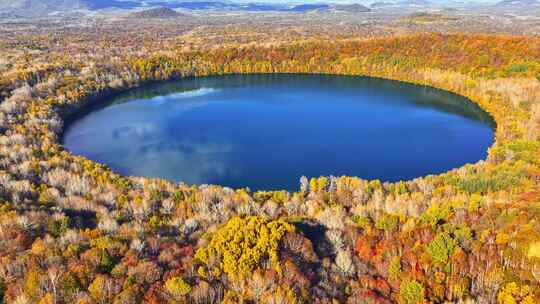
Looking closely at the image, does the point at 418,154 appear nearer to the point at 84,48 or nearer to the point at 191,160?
the point at 191,160

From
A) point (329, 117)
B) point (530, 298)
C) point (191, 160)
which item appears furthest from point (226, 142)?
point (530, 298)

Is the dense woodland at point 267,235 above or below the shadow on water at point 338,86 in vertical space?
below

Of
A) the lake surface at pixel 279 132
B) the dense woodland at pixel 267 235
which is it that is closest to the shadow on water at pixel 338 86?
the lake surface at pixel 279 132

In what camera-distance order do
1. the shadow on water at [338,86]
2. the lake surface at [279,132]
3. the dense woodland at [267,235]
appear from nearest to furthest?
the dense woodland at [267,235], the lake surface at [279,132], the shadow on water at [338,86]

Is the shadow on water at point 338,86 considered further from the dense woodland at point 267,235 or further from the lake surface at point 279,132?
the dense woodland at point 267,235

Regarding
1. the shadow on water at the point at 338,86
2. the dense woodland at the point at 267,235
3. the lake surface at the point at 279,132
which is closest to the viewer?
the dense woodland at the point at 267,235
